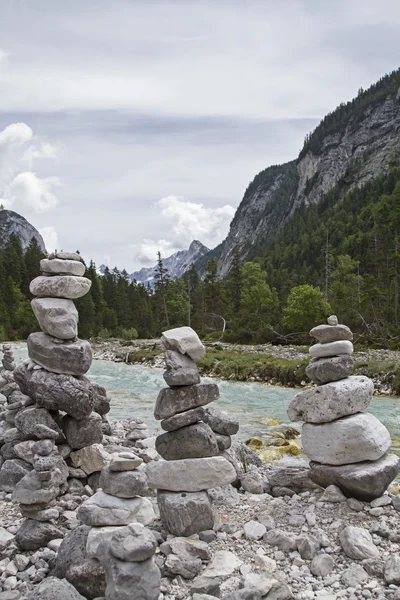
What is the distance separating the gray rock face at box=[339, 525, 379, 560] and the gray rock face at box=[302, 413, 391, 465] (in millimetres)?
1620

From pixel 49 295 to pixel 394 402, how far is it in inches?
751

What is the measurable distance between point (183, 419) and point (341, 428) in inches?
120

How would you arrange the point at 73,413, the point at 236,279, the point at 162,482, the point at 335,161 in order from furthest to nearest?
the point at 335,161
the point at 236,279
the point at 73,413
the point at 162,482

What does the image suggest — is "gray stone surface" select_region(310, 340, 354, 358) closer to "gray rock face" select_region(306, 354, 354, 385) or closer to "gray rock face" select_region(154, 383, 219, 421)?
"gray rock face" select_region(306, 354, 354, 385)

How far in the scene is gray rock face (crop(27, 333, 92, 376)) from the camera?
400 inches

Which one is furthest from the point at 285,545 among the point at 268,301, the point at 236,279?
the point at 236,279

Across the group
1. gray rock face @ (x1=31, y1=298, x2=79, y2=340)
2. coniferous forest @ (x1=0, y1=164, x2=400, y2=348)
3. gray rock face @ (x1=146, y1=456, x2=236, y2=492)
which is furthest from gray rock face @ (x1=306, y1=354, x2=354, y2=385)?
coniferous forest @ (x1=0, y1=164, x2=400, y2=348)

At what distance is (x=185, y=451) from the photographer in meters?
8.66

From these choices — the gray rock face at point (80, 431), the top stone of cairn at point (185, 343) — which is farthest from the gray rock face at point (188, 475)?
the gray rock face at point (80, 431)

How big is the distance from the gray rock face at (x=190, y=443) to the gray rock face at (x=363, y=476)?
2308 millimetres

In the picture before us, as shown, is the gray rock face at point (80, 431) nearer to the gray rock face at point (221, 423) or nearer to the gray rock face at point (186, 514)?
the gray rock face at point (221, 423)

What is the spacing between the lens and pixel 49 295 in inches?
414

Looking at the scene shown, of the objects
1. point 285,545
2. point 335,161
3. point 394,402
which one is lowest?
point 394,402

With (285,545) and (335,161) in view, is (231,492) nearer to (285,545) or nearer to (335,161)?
(285,545)
